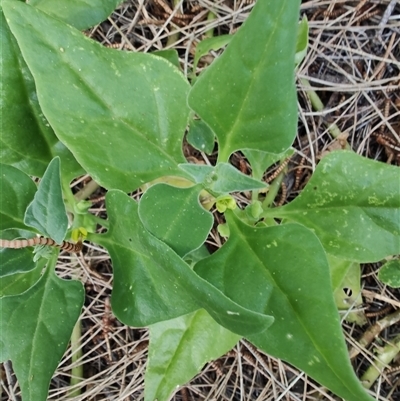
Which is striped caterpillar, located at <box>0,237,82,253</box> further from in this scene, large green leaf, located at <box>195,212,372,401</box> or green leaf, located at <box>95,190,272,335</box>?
large green leaf, located at <box>195,212,372,401</box>

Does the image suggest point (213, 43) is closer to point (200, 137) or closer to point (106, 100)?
point (200, 137)

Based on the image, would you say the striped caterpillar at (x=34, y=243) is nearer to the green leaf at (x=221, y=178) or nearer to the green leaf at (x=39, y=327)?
the green leaf at (x=39, y=327)

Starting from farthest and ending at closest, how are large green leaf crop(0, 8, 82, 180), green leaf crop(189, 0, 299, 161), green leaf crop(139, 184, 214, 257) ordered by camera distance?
1. large green leaf crop(0, 8, 82, 180)
2. green leaf crop(139, 184, 214, 257)
3. green leaf crop(189, 0, 299, 161)

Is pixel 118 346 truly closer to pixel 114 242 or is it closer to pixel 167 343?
pixel 167 343

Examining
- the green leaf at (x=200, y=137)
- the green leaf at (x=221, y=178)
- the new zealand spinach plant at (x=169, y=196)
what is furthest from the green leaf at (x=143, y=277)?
the green leaf at (x=200, y=137)

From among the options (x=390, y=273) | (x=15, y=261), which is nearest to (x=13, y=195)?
(x=15, y=261)

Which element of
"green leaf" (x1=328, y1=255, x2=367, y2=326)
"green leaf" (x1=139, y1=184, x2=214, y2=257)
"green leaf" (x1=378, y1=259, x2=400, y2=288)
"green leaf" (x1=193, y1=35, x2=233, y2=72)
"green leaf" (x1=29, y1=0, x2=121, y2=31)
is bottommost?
"green leaf" (x1=328, y1=255, x2=367, y2=326)

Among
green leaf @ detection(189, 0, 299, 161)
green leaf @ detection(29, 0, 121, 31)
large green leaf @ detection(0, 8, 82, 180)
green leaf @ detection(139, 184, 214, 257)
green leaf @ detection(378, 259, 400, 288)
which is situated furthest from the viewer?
green leaf @ detection(378, 259, 400, 288)

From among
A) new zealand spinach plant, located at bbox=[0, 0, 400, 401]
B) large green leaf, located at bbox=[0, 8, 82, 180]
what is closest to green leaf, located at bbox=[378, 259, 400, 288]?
new zealand spinach plant, located at bbox=[0, 0, 400, 401]
